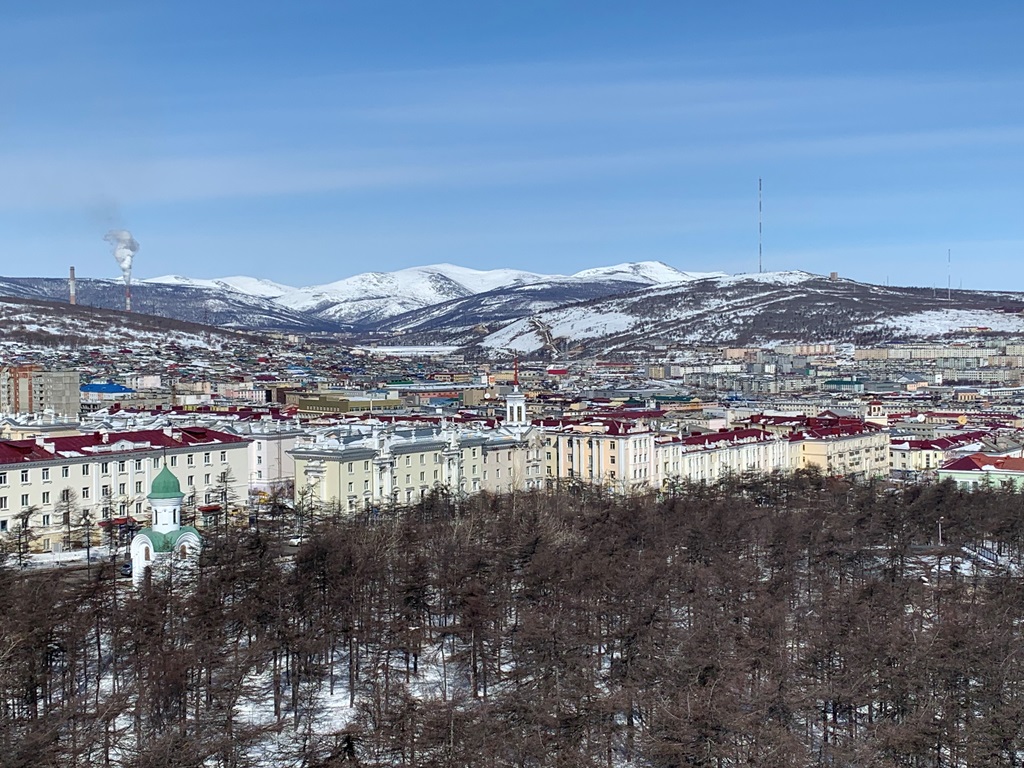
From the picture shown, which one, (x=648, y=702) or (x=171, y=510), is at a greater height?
(x=171, y=510)

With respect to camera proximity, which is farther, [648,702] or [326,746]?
[648,702]

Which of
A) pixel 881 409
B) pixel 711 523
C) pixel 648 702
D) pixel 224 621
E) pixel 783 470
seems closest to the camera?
pixel 648 702

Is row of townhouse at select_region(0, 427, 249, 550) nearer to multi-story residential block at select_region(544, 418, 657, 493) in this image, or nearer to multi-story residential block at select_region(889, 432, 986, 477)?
multi-story residential block at select_region(544, 418, 657, 493)

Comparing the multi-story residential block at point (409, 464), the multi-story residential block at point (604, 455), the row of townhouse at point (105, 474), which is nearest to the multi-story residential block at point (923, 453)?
the multi-story residential block at point (604, 455)

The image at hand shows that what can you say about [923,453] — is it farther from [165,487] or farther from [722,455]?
[165,487]

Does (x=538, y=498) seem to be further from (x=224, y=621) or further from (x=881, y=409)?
(x=881, y=409)

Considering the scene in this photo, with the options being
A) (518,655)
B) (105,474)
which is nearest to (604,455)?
(105,474)

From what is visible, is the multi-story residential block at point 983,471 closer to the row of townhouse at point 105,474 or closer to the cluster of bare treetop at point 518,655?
the cluster of bare treetop at point 518,655

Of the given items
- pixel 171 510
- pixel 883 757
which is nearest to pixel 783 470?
pixel 171 510
